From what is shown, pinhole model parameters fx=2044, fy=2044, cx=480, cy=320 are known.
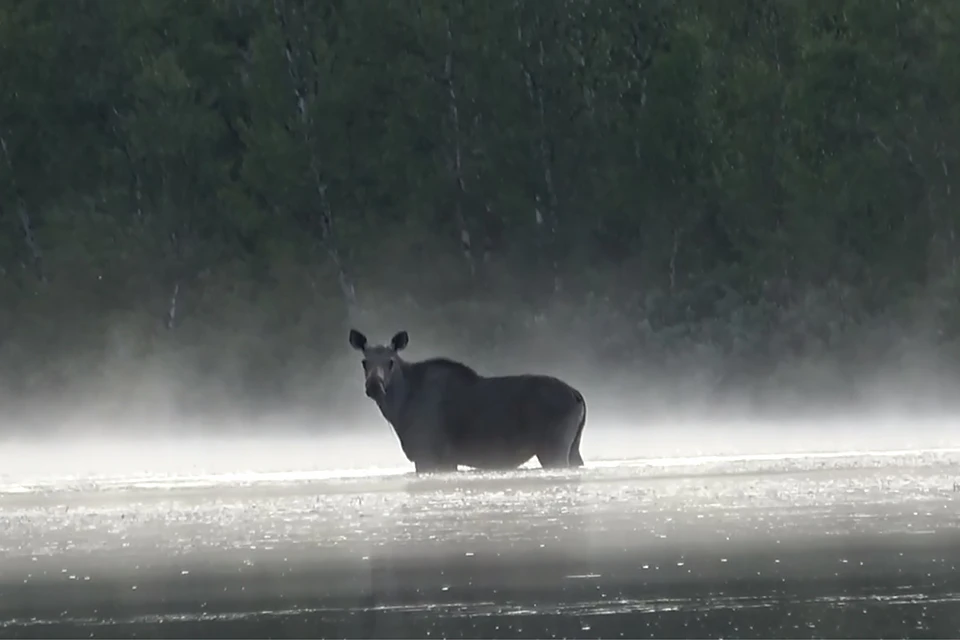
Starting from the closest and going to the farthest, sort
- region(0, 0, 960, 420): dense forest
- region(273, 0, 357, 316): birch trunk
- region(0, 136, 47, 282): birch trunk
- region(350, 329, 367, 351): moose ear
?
region(350, 329, 367, 351): moose ear < region(0, 0, 960, 420): dense forest < region(273, 0, 357, 316): birch trunk < region(0, 136, 47, 282): birch trunk

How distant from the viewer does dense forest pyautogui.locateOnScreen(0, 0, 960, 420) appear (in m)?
35.6

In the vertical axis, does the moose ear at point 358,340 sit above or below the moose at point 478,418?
above

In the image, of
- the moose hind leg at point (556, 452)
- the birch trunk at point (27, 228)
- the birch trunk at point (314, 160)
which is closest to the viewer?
the moose hind leg at point (556, 452)

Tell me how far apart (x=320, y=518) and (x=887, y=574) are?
14.9 feet

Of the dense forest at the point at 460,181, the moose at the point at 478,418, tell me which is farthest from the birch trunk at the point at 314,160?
the moose at the point at 478,418

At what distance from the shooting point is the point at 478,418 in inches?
709

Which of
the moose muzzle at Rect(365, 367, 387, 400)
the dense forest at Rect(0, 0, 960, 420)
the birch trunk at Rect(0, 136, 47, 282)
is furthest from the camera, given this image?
the birch trunk at Rect(0, 136, 47, 282)

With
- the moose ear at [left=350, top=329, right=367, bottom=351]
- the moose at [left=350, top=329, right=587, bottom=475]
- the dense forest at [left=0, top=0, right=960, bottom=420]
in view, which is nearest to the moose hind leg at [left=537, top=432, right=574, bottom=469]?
the moose at [left=350, top=329, right=587, bottom=475]

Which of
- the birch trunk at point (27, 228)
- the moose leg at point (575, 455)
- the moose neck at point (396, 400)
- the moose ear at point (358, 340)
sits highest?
the birch trunk at point (27, 228)

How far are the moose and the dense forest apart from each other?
633 inches

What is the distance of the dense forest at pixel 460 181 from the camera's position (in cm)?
3562

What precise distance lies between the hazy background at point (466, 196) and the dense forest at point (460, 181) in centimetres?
6

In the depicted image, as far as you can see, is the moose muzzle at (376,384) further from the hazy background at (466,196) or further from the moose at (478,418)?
the hazy background at (466,196)

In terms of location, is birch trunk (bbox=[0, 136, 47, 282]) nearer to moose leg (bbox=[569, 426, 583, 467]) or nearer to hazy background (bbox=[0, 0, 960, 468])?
→ hazy background (bbox=[0, 0, 960, 468])
